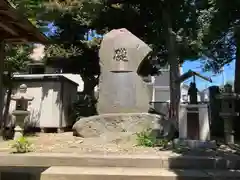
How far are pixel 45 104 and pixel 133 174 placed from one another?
24.7 ft

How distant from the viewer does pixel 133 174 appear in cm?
456

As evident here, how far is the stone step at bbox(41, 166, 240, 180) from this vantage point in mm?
4469

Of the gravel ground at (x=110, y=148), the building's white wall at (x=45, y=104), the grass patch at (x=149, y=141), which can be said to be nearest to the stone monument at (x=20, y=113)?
the gravel ground at (x=110, y=148)

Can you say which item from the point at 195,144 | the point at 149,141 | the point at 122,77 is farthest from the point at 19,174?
the point at 122,77

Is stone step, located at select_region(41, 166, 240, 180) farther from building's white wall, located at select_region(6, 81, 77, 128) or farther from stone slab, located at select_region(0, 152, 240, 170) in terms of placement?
building's white wall, located at select_region(6, 81, 77, 128)

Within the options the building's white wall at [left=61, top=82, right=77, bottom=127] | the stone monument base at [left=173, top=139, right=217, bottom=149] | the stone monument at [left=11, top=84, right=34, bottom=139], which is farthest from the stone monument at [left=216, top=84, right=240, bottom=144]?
the building's white wall at [left=61, top=82, right=77, bottom=127]

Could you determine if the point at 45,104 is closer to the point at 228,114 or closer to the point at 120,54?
the point at 120,54

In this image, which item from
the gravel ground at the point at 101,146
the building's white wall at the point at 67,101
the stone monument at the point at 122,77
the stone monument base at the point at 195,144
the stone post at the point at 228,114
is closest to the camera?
the gravel ground at the point at 101,146

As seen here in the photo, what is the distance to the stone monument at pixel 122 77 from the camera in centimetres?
791

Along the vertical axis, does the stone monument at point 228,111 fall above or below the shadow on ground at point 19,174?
above

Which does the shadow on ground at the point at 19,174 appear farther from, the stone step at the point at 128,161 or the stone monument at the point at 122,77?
the stone monument at the point at 122,77

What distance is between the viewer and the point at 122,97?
7918 mm

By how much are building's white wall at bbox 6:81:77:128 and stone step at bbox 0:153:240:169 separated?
5882mm

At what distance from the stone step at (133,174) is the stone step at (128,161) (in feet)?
0.92
